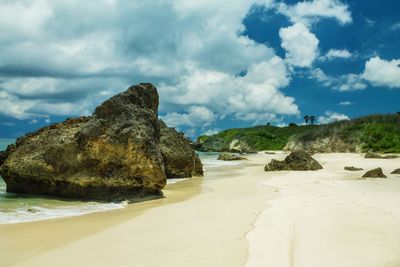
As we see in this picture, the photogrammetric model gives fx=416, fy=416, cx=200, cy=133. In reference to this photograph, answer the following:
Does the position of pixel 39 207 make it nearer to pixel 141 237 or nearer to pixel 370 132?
pixel 141 237

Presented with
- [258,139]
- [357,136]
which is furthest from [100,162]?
[258,139]

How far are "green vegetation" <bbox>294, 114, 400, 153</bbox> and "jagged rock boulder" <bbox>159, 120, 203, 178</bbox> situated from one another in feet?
121

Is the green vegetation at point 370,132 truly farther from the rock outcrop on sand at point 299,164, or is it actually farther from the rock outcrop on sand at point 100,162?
the rock outcrop on sand at point 100,162

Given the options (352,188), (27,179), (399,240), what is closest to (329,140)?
(352,188)

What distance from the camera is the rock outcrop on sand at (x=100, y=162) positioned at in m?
16.1

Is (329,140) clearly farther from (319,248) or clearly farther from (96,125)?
(319,248)

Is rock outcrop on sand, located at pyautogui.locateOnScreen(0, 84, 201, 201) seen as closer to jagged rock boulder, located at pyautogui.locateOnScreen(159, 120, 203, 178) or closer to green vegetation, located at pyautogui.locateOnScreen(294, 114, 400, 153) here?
jagged rock boulder, located at pyautogui.locateOnScreen(159, 120, 203, 178)

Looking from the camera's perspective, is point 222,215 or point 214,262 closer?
point 214,262

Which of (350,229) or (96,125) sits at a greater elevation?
(96,125)

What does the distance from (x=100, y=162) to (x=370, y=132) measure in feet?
183

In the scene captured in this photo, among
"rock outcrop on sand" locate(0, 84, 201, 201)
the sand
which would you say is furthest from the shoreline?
"rock outcrop on sand" locate(0, 84, 201, 201)

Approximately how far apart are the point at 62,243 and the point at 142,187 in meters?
7.61

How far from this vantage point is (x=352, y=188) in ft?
54.0

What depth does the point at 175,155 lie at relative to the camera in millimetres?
26719
